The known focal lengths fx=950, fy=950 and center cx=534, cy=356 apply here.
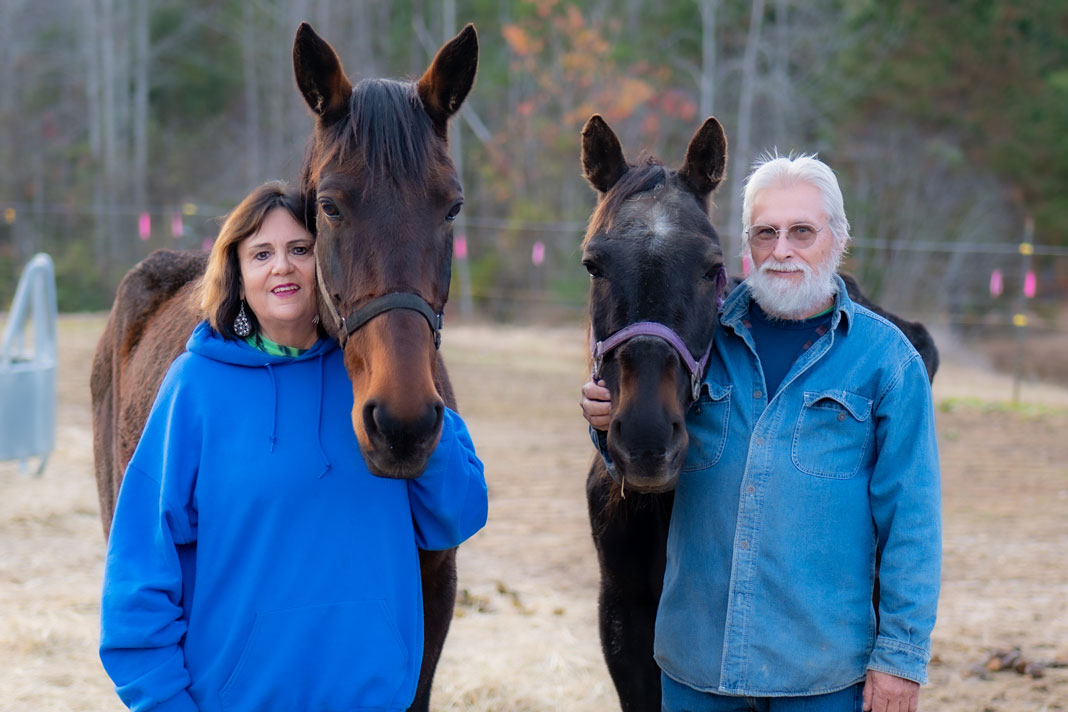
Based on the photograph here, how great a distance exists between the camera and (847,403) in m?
2.24

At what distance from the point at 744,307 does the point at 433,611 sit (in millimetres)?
1268

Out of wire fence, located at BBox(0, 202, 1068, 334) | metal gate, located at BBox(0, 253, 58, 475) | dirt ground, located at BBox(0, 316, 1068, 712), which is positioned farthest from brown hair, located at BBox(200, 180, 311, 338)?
wire fence, located at BBox(0, 202, 1068, 334)

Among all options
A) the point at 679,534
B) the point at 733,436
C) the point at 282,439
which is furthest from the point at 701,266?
the point at 282,439

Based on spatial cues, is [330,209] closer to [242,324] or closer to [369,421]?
[242,324]

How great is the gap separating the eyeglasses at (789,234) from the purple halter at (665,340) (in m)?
0.29

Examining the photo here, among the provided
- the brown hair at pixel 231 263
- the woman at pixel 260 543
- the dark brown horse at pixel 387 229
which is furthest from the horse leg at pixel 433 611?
the brown hair at pixel 231 263

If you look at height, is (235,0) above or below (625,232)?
above

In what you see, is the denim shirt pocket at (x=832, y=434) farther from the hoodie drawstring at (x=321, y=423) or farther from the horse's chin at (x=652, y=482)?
the hoodie drawstring at (x=321, y=423)

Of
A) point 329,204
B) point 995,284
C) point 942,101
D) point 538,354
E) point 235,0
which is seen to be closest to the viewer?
point 329,204

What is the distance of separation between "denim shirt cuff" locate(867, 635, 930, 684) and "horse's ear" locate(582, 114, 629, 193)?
1.45m

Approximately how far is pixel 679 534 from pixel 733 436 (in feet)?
1.01

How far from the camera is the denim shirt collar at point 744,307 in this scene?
7.60ft

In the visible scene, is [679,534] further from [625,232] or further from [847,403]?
[625,232]

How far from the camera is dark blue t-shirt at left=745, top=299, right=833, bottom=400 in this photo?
7.77 feet
